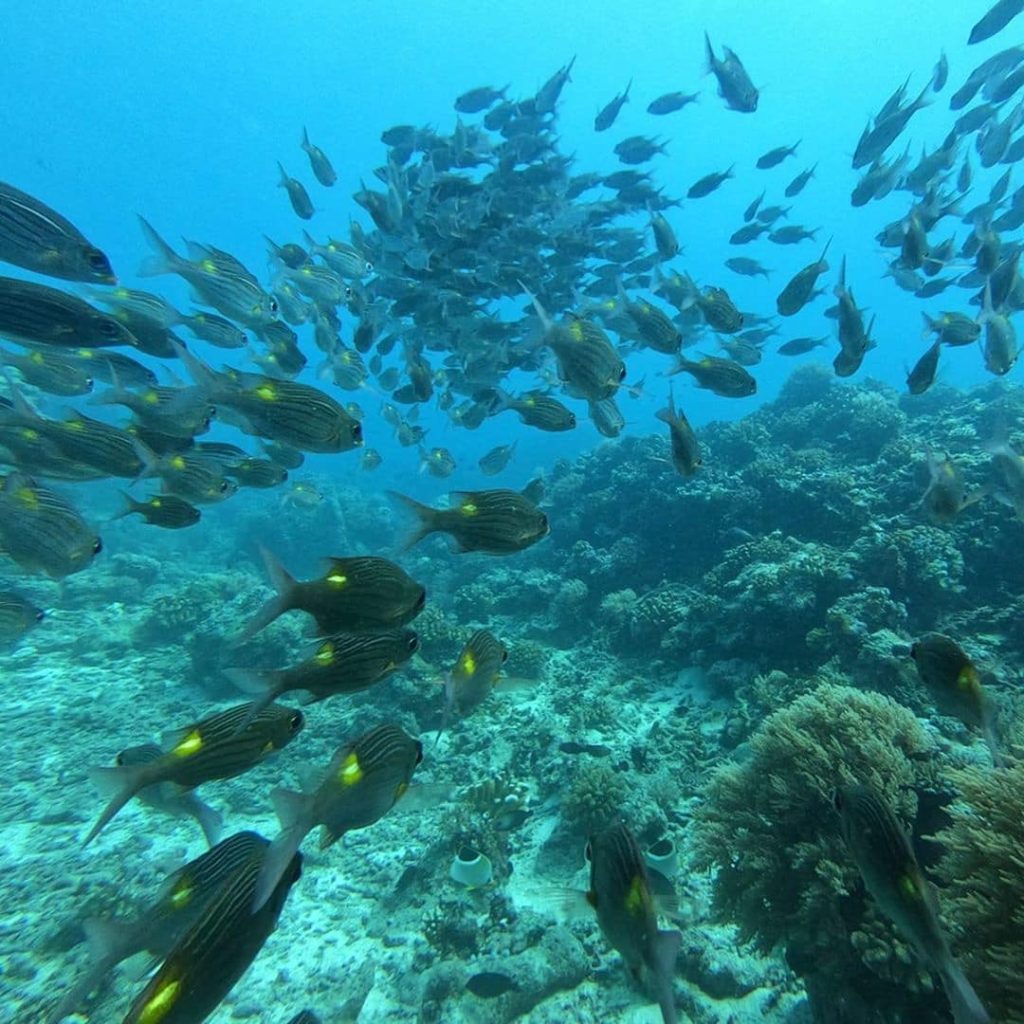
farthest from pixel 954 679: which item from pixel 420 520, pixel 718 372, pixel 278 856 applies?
pixel 718 372

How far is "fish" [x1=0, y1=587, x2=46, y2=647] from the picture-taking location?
5102mm

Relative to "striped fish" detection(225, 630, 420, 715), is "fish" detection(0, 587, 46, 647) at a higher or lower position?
higher

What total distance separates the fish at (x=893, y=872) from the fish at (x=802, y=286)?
5.57 m

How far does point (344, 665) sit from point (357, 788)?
0.60 metres

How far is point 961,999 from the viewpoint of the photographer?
5.33 ft

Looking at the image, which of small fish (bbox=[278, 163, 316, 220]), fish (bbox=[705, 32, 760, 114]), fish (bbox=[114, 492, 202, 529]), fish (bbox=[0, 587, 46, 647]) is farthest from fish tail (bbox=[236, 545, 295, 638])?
fish (bbox=[705, 32, 760, 114])

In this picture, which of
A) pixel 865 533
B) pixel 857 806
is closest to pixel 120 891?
pixel 857 806

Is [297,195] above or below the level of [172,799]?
above

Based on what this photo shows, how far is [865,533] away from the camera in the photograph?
346 inches

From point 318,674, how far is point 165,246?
193 inches

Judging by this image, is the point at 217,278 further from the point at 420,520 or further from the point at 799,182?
the point at 799,182

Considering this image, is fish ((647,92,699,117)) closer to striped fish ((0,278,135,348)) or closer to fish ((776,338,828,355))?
fish ((776,338,828,355))

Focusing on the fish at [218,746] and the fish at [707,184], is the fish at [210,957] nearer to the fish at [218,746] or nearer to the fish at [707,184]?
the fish at [218,746]

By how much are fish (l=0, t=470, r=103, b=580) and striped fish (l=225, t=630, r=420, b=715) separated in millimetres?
2452
